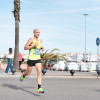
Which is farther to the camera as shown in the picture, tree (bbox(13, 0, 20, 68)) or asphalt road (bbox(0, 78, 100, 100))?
tree (bbox(13, 0, 20, 68))

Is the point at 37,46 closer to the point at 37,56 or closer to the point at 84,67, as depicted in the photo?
the point at 37,56

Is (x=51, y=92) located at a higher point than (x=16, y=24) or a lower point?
lower

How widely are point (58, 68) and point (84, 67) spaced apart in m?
2.82

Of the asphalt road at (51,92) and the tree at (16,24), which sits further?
the tree at (16,24)

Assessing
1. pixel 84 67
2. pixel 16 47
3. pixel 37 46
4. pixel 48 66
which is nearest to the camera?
pixel 37 46

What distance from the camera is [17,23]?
81.0ft

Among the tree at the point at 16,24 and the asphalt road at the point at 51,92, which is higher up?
the tree at the point at 16,24

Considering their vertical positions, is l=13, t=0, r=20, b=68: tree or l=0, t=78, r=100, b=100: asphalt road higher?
l=13, t=0, r=20, b=68: tree

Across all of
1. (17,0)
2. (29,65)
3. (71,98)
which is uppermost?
(17,0)

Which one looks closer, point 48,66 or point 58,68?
point 58,68

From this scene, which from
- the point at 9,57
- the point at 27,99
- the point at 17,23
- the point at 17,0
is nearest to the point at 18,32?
the point at 17,23

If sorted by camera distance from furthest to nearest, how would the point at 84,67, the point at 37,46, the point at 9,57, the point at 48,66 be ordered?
the point at 48,66, the point at 84,67, the point at 9,57, the point at 37,46

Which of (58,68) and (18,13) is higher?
(18,13)

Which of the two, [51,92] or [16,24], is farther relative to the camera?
[16,24]
